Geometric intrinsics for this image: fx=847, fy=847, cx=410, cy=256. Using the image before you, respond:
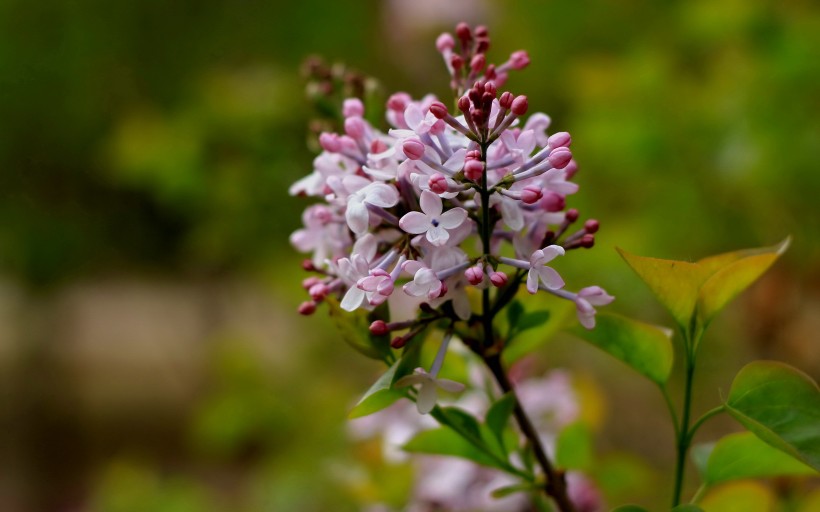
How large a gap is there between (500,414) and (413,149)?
130mm

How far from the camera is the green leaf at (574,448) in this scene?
437 mm

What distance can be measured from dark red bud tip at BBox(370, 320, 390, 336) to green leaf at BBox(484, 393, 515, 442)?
0.06 metres

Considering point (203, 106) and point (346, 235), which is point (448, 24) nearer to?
point (203, 106)

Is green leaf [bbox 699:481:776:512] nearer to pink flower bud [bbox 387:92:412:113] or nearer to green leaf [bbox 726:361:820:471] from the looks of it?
green leaf [bbox 726:361:820:471]

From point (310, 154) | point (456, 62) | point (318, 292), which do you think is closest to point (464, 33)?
point (456, 62)

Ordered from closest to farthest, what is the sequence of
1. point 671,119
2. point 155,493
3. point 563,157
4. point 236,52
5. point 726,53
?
point 563,157 < point 671,119 < point 726,53 < point 155,493 < point 236,52

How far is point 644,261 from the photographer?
12.6 inches

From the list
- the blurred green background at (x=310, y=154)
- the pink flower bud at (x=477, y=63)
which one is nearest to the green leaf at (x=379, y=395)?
the pink flower bud at (x=477, y=63)

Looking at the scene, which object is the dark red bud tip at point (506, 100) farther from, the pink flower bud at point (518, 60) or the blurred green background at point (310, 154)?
the blurred green background at point (310, 154)

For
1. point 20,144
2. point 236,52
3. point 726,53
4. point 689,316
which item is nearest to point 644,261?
point 689,316

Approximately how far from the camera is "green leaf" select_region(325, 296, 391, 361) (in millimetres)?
334

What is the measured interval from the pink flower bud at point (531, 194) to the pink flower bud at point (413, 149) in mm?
→ 38

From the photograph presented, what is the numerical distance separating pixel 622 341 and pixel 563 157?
116 mm

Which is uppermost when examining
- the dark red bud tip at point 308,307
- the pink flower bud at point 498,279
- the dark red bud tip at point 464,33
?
the dark red bud tip at point 464,33
